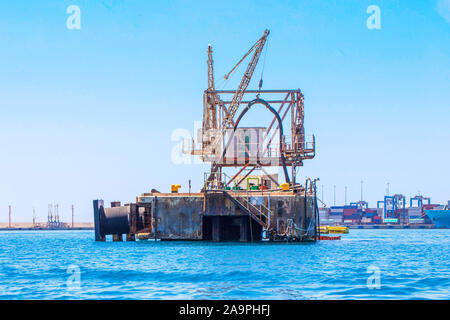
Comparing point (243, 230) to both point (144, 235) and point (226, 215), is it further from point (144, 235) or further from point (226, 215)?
point (144, 235)

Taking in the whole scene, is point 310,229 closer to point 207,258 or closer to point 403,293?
point 207,258

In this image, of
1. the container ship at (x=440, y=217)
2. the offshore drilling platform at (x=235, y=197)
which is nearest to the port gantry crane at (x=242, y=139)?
the offshore drilling platform at (x=235, y=197)

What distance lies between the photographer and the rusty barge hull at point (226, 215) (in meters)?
47.4

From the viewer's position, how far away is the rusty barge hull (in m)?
47.4

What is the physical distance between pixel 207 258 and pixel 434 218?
429ft

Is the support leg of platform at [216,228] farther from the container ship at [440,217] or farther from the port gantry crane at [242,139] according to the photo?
the container ship at [440,217]

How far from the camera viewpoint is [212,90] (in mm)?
65812

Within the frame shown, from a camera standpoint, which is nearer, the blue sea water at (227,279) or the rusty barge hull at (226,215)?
the blue sea water at (227,279)

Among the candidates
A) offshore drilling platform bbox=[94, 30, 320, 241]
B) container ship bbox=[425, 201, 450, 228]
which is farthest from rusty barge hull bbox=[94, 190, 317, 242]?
container ship bbox=[425, 201, 450, 228]

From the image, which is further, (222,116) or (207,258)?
(222,116)

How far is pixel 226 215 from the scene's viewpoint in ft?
158

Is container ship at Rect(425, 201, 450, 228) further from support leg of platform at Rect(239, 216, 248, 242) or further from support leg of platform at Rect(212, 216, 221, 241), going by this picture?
support leg of platform at Rect(212, 216, 221, 241)

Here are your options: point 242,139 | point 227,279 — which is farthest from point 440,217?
point 227,279
